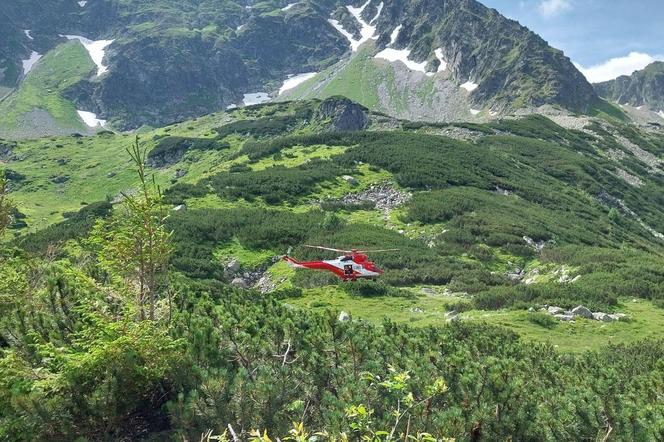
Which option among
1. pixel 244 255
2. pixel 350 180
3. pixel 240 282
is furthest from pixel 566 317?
pixel 350 180

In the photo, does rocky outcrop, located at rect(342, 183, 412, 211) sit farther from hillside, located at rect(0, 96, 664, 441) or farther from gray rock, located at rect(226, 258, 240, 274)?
gray rock, located at rect(226, 258, 240, 274)

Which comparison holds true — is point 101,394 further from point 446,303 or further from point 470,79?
point 470,79

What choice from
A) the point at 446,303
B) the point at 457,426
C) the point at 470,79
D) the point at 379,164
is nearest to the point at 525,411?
the point at 457,426

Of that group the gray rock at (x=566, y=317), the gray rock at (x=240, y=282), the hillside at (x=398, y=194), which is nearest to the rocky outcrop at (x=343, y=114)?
the hillside at (x=398, y=194)

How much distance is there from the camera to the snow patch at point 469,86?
627 ft

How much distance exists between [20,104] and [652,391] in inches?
8692

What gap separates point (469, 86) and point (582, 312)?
185192 mm

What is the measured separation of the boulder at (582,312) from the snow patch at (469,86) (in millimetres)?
179463

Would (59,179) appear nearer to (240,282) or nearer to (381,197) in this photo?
(381,197)

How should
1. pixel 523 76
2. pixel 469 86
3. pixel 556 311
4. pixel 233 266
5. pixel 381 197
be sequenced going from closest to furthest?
pixel 556 311 → pixel 233 266 → pixel 381 197 → pixel 523 76 → pixel 469 86

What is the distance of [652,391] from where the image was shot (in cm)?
1038

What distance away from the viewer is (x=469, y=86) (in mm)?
194625

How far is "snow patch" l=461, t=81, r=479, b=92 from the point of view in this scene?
191 m

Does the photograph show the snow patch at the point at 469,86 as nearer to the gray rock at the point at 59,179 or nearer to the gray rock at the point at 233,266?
the gray rock at the point at 59,179
